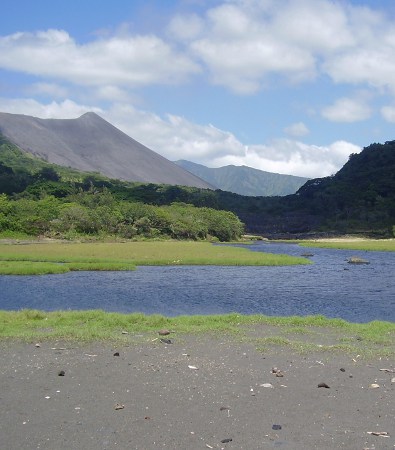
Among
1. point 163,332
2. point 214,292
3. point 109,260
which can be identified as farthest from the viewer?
point 109,260

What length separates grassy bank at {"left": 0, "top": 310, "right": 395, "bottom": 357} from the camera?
740 inches

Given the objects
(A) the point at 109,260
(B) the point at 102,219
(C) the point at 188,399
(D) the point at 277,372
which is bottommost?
(A) the point at 109,260

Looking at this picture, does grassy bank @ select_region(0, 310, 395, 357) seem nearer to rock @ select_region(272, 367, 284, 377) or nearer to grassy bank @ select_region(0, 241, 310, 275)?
rock @ select_region(272, 367, 284, 377)

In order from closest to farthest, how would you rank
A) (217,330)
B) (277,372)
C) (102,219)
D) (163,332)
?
(277,372)
(163,332)
(217,330)
(102,219)

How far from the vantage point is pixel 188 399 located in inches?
502

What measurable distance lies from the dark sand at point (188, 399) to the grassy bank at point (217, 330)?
1000 millimetres

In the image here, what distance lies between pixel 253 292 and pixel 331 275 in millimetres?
17457

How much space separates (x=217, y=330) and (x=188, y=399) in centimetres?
844

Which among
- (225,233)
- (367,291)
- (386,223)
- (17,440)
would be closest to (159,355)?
(17,440)

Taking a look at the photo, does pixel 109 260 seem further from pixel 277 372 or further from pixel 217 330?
pixel 277 372

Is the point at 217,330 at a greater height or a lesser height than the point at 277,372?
lesser

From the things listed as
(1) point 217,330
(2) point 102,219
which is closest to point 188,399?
(1) point 217,330

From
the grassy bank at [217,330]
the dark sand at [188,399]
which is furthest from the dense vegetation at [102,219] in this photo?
the dark sand at [188,399]

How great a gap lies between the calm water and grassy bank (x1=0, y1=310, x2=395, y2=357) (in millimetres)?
6294
